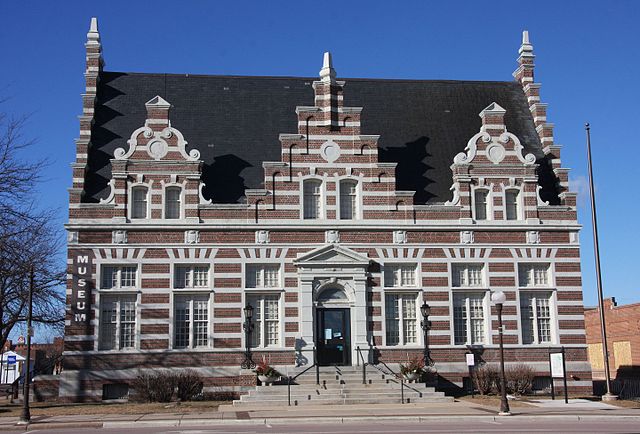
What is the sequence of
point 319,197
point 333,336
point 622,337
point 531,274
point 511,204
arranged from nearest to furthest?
1. point 333,336
2. point 319,197
3. point 531,274
4. point 511,204
5. point 622,337

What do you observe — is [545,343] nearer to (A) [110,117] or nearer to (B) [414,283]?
(B) [414,283]

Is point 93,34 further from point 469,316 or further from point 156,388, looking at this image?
point 469,316

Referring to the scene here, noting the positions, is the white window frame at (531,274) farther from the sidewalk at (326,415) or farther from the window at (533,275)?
the sidewalk at (326,415)

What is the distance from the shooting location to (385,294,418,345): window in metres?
35.1

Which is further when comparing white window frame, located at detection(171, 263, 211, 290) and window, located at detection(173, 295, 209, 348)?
white window frame, located at detection(171, 263, 211, 290)

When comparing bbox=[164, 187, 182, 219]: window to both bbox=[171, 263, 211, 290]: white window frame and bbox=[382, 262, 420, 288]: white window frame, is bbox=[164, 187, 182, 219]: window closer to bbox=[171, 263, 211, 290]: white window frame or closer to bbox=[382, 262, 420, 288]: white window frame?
bbox=[171, 263, 211, 290]: white window frame

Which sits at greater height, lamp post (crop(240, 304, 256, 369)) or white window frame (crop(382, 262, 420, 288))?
white window frame (crop(382, 262, 420, 288))

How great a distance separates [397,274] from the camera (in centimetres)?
3562

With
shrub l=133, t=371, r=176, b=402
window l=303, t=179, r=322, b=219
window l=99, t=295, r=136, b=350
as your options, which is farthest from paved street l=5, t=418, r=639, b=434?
window l=303, t=179, r=322, b=219

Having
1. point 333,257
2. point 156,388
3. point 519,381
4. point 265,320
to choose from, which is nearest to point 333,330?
point 265,320

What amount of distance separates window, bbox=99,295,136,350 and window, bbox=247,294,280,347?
511 cm

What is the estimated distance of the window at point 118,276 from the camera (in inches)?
1346

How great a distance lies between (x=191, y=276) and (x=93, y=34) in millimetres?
13727

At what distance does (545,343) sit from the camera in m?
35.8
